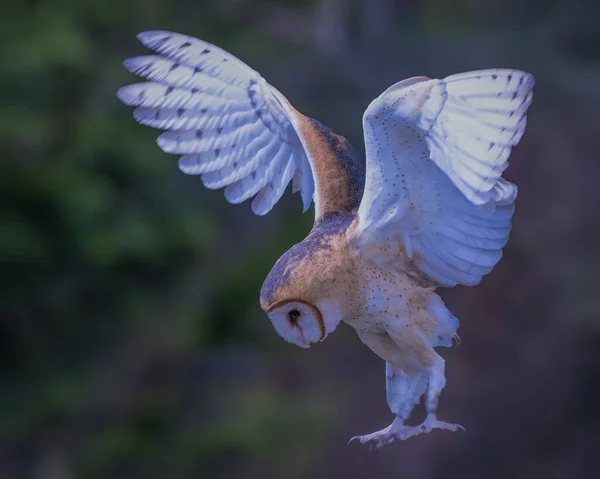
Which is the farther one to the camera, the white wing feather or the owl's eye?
the white wing feather

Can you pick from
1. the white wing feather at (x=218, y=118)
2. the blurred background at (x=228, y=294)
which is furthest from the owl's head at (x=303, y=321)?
the blurred background at (x=228, y=294)

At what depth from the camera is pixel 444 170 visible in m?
1.47

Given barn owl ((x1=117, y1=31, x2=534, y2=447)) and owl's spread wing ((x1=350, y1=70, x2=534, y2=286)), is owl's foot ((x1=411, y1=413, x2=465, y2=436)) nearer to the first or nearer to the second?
barn owl ((x1=117, y1=31, x2=534, y2=447))

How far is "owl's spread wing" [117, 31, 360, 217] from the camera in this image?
5.77 ft

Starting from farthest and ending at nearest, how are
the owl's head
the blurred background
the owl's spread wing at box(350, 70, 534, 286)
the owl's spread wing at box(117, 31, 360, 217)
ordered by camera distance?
the blurred background < the owl's spread wing at box(117, 31, 360, 217) < the owl's head < the owl's spread wing at box(350, 70, 534, 286)

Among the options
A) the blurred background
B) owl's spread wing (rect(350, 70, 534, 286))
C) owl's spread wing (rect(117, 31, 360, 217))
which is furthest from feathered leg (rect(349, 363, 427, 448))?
→ the blurred background

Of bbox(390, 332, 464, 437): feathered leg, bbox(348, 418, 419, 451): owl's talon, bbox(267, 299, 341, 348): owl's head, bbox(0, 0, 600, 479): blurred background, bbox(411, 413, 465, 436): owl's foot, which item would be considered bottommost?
bbox(0, 0, 600, 479): blurred background

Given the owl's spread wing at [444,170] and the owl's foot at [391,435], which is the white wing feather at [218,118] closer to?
the owl's spread wing at [444,170]

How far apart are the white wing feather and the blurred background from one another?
11.7ft

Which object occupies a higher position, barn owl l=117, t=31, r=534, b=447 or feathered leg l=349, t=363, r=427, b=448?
barn owl l=117, t=31, r=534, b=447

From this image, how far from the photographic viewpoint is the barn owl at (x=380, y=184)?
4.69 ft

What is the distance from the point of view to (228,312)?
6.37 meters

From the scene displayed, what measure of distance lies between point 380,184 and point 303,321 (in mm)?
245

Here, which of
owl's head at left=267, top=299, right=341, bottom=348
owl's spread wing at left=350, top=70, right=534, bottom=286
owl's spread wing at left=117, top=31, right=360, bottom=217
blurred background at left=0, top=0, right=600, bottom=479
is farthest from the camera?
blurred background at left=0, top=0, right=600, bottom=479
